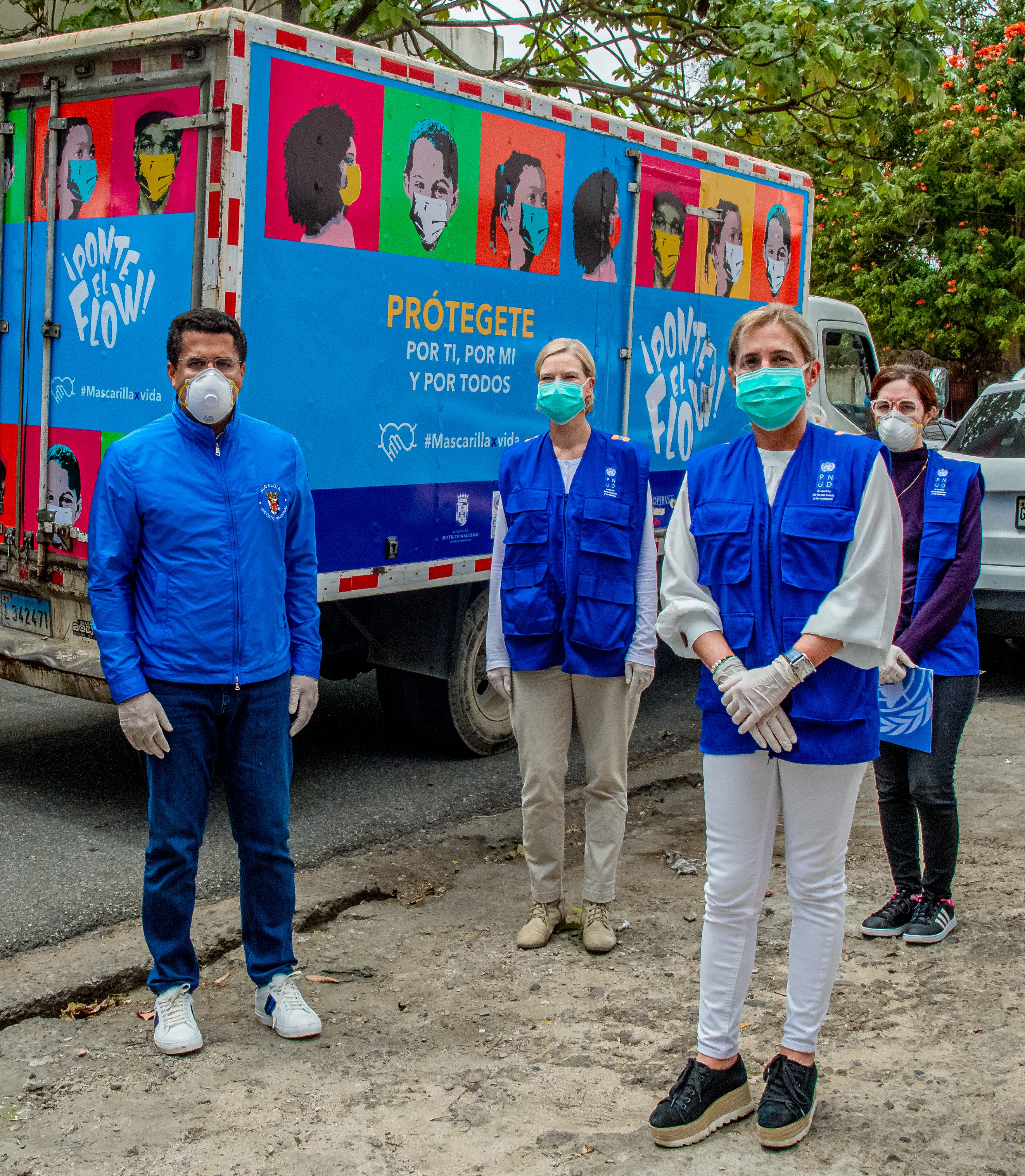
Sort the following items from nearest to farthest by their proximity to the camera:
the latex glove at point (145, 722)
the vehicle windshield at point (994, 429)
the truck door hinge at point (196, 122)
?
the latex glove at point (145, 722), the truck door hinge at point (196, 122), the vehicle windshield at point (994, 429)

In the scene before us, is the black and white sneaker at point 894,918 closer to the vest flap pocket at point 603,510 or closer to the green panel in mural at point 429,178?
the vest flap pocket at point 603,510

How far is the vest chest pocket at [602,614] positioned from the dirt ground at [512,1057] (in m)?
1.04

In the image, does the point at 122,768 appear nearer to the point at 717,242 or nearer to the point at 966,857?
the point at 966,857

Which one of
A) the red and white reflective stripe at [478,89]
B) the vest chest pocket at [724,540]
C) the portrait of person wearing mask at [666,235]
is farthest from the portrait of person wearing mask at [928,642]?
the portrait of person wearing mask at [666,235]

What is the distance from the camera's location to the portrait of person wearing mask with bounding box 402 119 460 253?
18.9 ft

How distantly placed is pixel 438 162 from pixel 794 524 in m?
3.35

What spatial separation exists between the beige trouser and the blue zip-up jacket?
106cm

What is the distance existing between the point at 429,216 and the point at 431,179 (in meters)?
0.16

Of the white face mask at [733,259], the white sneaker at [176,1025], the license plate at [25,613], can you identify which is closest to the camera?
the white sneaker at [176,1025]

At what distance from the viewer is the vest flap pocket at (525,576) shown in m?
4.40

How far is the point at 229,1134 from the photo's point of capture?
3252mm

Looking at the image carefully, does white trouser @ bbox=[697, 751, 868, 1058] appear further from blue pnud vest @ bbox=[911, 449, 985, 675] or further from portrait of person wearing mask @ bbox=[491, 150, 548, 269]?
portrait of person wearing mask @ bbox=[491, 150, 548, 269]

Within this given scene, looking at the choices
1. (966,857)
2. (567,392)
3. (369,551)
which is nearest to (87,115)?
(369,551)

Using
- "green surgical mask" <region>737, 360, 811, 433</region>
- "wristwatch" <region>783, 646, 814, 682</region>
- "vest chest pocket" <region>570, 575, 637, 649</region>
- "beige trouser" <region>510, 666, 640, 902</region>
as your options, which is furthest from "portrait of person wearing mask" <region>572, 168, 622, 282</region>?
"wristwatch" <region>783, 646, 814, 682</region>
